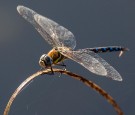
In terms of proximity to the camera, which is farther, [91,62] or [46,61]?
[91,62]

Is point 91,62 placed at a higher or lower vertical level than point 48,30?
lower

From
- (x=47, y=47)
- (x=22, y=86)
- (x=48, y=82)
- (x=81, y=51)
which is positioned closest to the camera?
(x=22, y=86)

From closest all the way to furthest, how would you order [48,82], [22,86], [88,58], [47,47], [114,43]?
[22,86] < [88,58] < [48,82] < [47,47] < [114,43]

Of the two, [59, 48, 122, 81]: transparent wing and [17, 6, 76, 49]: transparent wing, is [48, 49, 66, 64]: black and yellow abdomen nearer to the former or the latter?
[59, 48, 122, 81]: transparent wing

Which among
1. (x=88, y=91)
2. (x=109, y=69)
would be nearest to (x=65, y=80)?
(x=88, y=91)

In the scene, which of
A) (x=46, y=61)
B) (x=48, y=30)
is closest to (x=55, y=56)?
(x=46, y=61)

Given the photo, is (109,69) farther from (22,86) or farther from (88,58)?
(22,86)

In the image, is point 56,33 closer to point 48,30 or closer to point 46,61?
point 48,30

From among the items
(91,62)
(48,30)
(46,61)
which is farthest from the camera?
→ (48,30)
